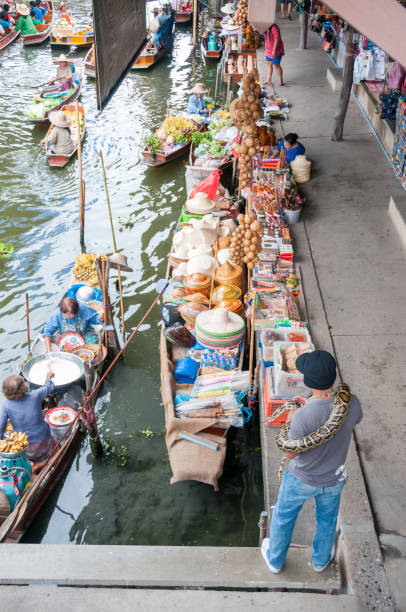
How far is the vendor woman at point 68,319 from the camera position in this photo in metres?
6.96

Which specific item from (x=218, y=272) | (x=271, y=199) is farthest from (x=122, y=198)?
(x=218, y=272)

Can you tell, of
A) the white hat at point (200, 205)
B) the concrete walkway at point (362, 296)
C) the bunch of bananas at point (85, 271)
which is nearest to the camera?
the concrete walkway at point (362, 296)

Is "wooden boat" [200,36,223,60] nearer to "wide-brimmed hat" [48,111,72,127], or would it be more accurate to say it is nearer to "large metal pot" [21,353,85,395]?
"wide-brimmed hat" [48,111,72,127]

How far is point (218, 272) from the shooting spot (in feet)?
24.1

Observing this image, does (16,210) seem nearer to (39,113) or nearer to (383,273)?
(39,113)

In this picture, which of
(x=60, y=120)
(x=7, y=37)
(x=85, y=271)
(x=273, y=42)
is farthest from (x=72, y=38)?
(x=85, y=271)

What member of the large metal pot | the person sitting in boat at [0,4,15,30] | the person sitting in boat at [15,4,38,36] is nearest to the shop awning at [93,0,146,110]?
the large metal pot

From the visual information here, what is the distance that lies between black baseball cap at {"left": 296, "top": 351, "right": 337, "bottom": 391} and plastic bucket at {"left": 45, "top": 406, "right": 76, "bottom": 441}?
12.3 feet

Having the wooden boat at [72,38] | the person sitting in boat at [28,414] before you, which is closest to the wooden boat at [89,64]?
the wooden boat at [72,38]

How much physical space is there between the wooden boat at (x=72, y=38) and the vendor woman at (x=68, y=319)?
65.3 ft

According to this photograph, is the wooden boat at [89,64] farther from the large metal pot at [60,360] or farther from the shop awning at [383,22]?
the shop awning at [383,22]

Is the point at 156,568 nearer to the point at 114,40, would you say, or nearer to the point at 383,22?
the point at 383,22

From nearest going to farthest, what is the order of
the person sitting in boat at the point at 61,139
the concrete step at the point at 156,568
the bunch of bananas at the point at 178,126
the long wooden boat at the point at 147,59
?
the concrete step at the point at 156,568 → the person sitting in boat at the point at 61,139 → the bunch of bananas at the point at 178,126 → the long wooden boat at the point at 147,59

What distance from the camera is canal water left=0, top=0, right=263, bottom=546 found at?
18.2ft
